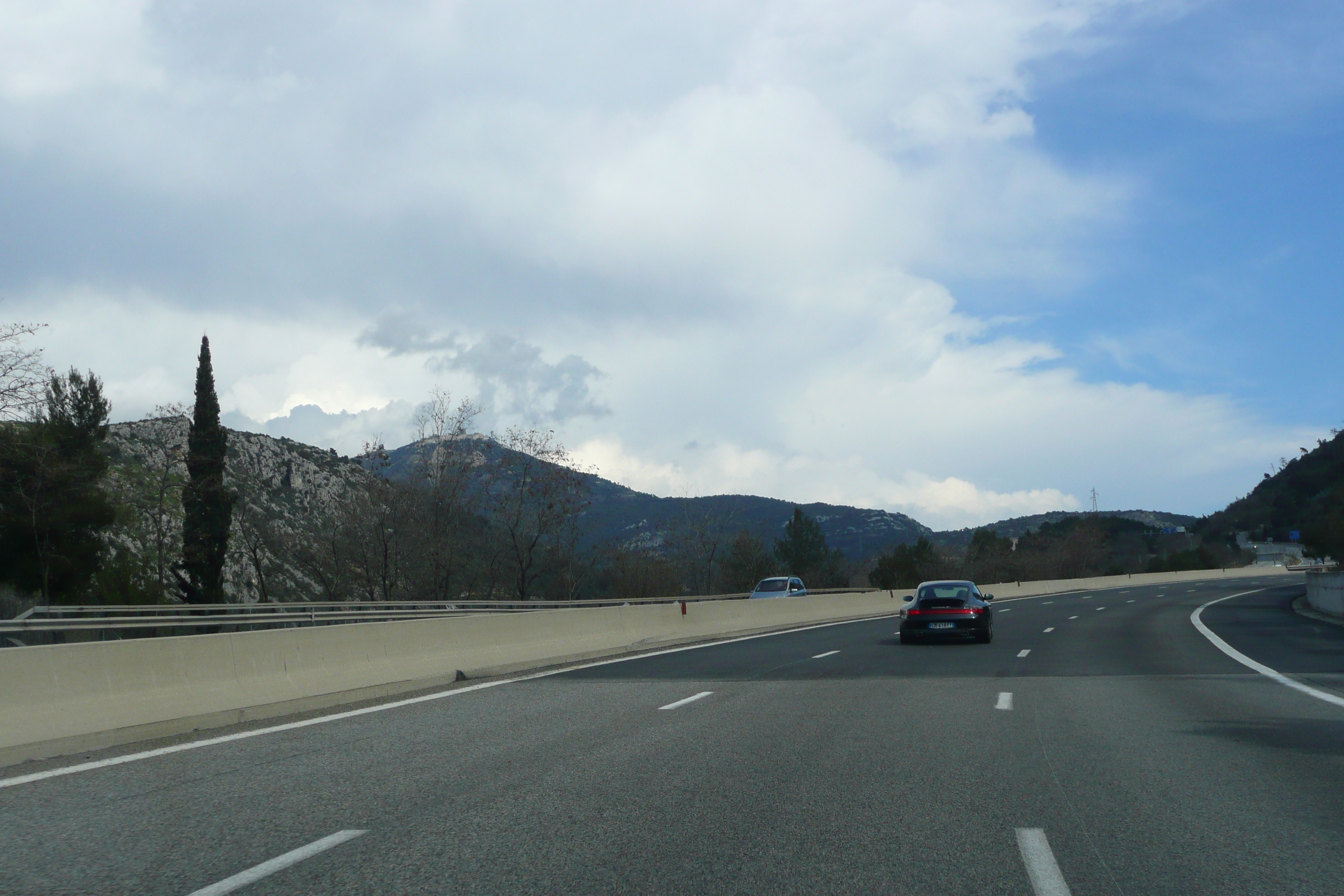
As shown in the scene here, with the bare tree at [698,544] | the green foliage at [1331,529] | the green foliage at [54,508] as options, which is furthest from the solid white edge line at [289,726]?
the bare tree at [698,544]

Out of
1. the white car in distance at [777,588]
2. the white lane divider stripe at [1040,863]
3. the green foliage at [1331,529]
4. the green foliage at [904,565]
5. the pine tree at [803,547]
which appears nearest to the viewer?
the white lane divider stripe at [1040,863]

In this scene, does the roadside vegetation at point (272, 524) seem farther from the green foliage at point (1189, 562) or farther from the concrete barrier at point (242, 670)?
the green foliage at point (1189, 562)

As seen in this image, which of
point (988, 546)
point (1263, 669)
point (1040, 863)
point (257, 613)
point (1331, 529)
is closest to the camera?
point (1040, 863)

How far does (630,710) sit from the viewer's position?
12406mm

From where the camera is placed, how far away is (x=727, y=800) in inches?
291

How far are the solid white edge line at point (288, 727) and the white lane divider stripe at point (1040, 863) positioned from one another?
23.1 feet

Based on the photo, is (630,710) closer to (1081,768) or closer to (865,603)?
(1081,768)

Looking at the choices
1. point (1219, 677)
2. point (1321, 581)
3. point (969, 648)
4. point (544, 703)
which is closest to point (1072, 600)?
point (1321, 581)

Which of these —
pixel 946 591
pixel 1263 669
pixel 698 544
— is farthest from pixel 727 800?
pixel 698 544

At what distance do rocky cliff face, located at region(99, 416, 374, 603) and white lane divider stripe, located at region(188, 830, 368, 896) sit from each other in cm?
4765

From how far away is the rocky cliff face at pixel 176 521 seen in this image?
172 feet

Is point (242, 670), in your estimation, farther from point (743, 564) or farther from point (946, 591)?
point (743, 564)

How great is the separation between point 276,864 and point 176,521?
6315 centimetres

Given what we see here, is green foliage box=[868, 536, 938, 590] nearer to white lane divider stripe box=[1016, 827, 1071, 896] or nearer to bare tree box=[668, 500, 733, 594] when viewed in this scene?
bare tree box=[668, 500, 733, 594]
